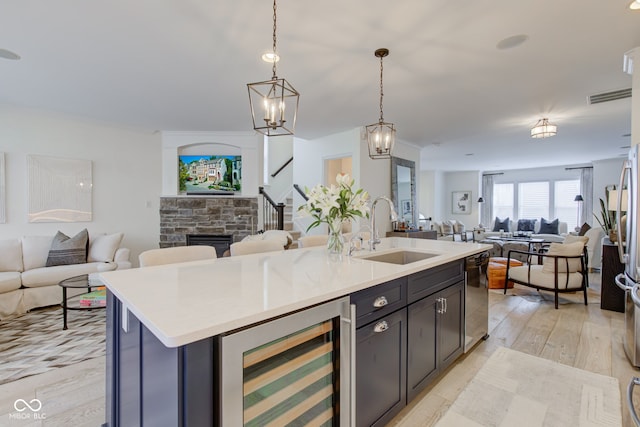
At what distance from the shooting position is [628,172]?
2586mm

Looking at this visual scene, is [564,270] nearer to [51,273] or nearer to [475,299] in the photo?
[475,299]

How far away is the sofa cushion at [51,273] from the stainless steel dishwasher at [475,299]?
4.39m

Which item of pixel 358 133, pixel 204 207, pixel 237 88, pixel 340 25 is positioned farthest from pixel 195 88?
pixel 358 133

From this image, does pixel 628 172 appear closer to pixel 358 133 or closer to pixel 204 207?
pixel 358 133

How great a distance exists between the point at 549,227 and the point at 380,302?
1034 cm

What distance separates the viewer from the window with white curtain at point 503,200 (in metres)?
10.9

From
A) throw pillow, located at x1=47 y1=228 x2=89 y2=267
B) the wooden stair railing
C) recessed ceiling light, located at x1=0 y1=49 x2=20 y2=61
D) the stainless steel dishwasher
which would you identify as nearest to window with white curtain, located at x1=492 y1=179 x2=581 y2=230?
the wooden stair railing

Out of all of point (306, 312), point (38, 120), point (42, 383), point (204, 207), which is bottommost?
point (42, 383)

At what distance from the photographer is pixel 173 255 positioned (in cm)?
204

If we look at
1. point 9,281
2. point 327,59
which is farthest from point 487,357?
point 9,281

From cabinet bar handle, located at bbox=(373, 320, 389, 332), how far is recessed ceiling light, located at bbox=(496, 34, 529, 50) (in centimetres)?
261

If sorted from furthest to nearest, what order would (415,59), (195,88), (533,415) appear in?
(195,88) → (415,59) → (533,415)

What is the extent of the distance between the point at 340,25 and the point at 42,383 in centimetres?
351

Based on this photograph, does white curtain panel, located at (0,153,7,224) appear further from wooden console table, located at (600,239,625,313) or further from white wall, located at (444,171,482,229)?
white wall, located at (444,171,482,229)
